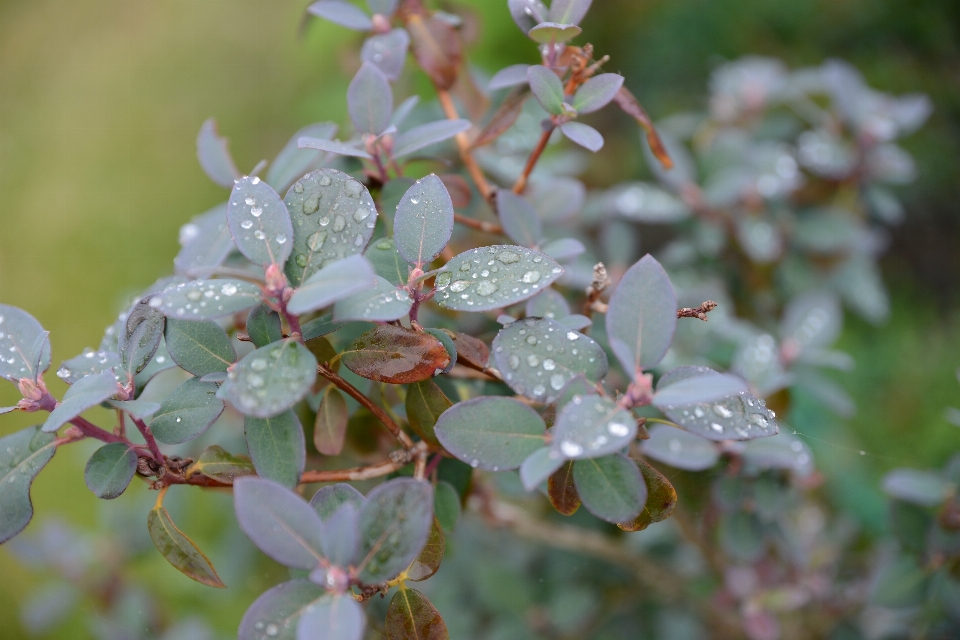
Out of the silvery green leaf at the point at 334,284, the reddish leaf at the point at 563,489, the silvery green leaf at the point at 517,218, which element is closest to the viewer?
the silvery green leaf at the point at 334,284

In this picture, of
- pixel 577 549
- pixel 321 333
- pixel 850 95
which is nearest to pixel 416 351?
pixel 321 333

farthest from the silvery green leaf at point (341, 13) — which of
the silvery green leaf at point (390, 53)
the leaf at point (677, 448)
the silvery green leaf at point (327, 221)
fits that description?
the leaf at point (677, 448)

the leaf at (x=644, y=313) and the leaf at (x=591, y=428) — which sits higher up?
the leaf at (x=644, y=313)

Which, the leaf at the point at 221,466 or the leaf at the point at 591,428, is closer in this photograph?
the leaf at the point at 591,428

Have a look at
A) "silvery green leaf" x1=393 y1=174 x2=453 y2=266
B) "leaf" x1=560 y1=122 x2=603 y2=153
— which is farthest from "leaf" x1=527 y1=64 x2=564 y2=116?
"silvery green leaf" x1=393 y1=174 x2=453 y2=266

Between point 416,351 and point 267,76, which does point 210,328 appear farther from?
point 267,76

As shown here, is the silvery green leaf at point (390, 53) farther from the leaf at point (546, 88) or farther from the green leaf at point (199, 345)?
the green leaf at point (199, 345)

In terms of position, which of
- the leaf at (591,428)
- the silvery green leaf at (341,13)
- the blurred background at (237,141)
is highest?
the silvery green leaf at (341,13)
